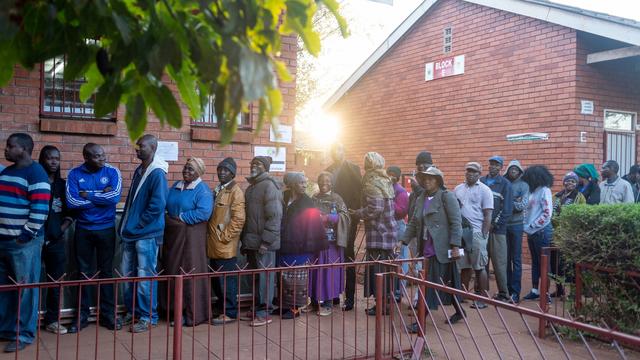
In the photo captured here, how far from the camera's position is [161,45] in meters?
1.60

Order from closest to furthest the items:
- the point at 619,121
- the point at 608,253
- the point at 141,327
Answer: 1. the point at 608,253
2. the point at 141,327
3. the point at 619,121

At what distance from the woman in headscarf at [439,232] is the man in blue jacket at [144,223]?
277 centimetres

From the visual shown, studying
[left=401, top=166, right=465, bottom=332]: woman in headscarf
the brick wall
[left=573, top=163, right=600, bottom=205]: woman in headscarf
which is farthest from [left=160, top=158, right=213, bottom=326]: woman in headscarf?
[left=573, top=163, right=600, bottom=205]: woman in headscarf

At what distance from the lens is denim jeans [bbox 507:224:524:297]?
7.42 meters

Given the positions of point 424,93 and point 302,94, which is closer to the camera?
point 424,93

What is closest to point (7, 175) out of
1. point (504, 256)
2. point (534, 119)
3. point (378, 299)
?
point (378, 299)

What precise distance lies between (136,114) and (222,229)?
4407mm

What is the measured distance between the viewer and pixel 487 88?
10.8 m

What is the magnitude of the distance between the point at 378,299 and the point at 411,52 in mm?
9713

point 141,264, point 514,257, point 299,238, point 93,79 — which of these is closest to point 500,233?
point 514,257

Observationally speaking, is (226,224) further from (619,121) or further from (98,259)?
(619,121)

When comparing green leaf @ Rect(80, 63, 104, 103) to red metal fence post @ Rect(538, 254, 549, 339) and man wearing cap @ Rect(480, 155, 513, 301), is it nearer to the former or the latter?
red metal fence post @ Rect(538, 254, 549, 339)

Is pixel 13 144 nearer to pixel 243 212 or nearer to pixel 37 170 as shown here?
pixel 37 170

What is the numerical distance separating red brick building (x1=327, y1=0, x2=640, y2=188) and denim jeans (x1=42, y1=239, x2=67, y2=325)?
7655mm
